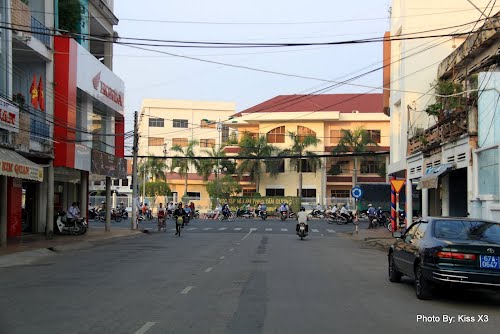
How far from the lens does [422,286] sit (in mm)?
10172

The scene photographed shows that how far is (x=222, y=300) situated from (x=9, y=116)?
14.3 m

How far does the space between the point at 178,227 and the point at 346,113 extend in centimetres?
5503

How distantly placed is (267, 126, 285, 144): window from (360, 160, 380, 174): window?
11.8 metres

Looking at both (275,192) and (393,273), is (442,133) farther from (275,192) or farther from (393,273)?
(275,192)

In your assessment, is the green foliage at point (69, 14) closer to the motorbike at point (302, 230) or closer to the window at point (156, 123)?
the motorbike at point (302, 230)

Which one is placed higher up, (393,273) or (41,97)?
(41,97)

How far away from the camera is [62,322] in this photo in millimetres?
8242

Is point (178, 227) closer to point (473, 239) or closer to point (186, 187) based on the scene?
point (473, 239)

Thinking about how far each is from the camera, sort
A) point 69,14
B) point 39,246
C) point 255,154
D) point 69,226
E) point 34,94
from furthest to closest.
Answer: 1. point 255,154
2. point 69,14
3. point 69,226
4. point 34,94
5. point 39,246

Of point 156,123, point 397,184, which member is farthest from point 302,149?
point 397,184

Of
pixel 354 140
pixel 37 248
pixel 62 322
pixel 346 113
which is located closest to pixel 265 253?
pixel 37 248

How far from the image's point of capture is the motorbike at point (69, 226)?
29.5 metres

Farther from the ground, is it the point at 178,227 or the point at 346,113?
the point at 346,113

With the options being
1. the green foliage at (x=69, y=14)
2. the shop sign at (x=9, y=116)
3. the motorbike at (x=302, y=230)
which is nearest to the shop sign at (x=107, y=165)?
the green foliage at (x=69, y=14)
